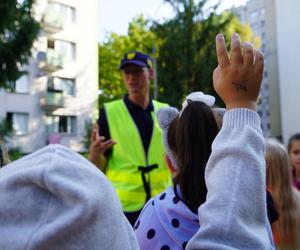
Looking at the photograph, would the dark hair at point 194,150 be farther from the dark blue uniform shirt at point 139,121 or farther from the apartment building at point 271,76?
the apartment building at point 271,76

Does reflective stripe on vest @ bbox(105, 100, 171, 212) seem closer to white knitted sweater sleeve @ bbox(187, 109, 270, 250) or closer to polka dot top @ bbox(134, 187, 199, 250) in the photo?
polka dot top @ bbox(134, 187, 199, 250)

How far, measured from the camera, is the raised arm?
1.13 m

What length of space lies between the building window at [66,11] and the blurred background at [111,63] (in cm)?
6

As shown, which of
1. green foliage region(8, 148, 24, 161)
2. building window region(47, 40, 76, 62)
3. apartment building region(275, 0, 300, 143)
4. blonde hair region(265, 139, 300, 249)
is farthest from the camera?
apartment building region(275, 0, 300, 143)

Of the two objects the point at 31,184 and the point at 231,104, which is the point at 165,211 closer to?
the point at 231,104

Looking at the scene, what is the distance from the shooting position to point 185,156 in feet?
5.80

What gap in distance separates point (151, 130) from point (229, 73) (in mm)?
1998

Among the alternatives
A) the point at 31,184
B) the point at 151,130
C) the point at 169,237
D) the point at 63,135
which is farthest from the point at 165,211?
the point at 63,135

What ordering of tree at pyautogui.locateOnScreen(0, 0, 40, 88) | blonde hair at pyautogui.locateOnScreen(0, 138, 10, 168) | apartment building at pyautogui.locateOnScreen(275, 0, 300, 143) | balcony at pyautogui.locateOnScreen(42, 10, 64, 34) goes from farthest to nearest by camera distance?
apartment building at pyautogui.locateOnScreen(275, 0, 300, 143)
balcony at pyautogui.locateOnScreen(42, 10, 64, 34)
tree at pyautogui.locateOnScreen(0, 0, 40, 88)
blonde hair at pyautogui.locateOnScreen(0, 138, 10, 168)

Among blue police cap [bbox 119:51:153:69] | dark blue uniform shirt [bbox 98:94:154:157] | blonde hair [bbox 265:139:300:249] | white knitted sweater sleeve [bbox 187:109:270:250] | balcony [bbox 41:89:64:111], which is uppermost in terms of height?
balcony [bbox 41:89:64:111]

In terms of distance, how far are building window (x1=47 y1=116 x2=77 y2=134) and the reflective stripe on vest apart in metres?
25.7

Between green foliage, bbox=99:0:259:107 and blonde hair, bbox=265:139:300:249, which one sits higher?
green foliage, bbox=99:0:259:107

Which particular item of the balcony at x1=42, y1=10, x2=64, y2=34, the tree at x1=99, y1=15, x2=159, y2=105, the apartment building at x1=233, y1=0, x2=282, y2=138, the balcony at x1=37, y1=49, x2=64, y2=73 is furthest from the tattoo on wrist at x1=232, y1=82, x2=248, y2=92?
the apartment building at x1=233, y1=0, x2=282, y2=138

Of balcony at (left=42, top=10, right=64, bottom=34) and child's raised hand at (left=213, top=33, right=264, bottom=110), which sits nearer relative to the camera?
child's raised hand at (left=213, top=33, right=264, bottom=110)
